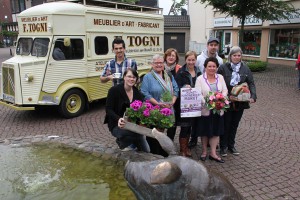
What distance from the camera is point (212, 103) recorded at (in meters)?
4.36

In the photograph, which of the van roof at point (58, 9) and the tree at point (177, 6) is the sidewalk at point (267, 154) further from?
the tree at point (177, 6)

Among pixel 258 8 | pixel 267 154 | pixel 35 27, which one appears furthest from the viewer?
pixel 258 8

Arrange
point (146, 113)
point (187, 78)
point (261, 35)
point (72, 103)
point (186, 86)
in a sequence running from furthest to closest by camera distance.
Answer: point (261, 35) → point (72, 103) → point (187, 78) → point (186, 86) → point (146, 113)

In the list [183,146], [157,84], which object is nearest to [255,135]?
[183,146]

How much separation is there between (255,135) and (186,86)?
8.66ft

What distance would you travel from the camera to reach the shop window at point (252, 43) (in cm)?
2202

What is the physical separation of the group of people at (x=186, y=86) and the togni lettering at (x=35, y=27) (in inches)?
123

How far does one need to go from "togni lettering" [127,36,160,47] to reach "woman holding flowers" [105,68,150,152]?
4.99 metres

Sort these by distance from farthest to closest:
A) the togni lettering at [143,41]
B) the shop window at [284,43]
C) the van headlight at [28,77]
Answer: the shop window at [284,43], the togni lettering at [143,41], the van headlight at [28,77]

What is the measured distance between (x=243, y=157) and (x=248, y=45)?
19606 mm

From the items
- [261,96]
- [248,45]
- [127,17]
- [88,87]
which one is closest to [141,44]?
[127,17]

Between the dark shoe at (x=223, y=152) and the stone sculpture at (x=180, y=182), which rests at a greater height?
the stone sculpture at (x=180, y=182)

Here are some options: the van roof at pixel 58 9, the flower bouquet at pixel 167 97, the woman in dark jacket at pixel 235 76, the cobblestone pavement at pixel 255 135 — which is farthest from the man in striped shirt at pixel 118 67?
the van roof at pixel 58 9

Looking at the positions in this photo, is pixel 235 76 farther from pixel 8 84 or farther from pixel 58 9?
pixel 8 84
